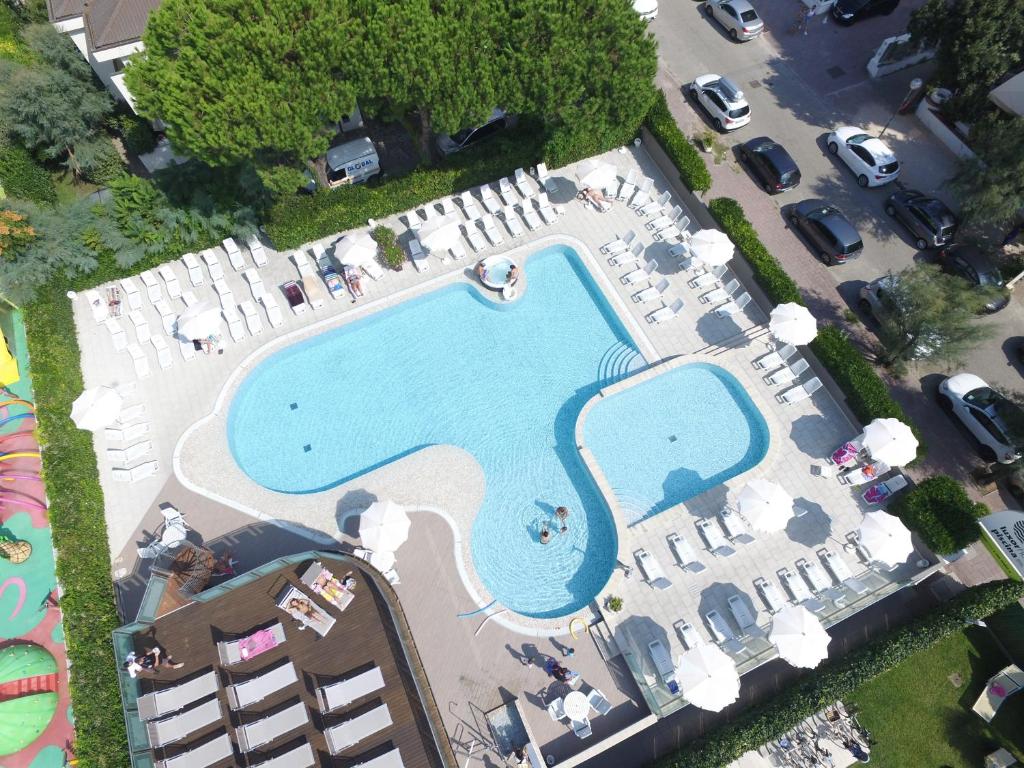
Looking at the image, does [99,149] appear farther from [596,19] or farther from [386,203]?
[596,19]

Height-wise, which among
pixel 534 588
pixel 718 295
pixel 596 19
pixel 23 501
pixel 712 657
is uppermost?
pixel 596 19

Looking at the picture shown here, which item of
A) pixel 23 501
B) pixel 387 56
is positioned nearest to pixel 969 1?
pixel 387 56

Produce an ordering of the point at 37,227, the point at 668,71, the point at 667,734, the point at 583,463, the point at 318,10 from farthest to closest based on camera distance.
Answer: the point at 668,71
the point at 37,227
the point at 583,463
the point at 318,10
the point at 667,734

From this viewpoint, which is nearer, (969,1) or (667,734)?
(667,734)

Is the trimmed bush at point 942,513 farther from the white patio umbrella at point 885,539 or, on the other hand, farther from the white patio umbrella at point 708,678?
the white patio umbrella at point 708,678

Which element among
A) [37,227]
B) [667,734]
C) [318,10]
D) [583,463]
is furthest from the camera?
[37,227]

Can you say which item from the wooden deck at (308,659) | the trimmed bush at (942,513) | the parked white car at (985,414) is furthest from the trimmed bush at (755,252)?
the wooden deck at (308,659)
